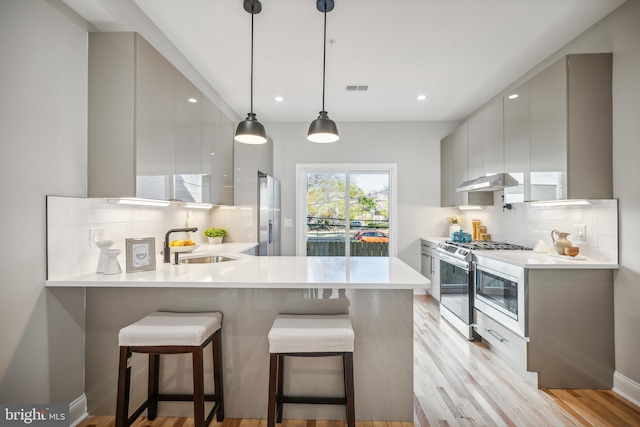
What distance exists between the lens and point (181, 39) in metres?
2.52

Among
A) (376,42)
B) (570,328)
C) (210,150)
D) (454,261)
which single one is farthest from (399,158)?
(570,328)

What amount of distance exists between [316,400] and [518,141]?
2763 mm

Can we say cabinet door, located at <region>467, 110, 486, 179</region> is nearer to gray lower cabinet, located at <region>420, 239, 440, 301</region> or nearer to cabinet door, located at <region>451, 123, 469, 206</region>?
cabinet door, located at <region>451, 123, 469, 206</region>

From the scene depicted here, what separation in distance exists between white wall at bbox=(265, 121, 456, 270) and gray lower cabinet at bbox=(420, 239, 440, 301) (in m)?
0.13

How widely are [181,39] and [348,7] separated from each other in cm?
140

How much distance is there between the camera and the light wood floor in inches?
72.7

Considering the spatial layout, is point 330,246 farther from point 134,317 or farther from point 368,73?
point 134,317

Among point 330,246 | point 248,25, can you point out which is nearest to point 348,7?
point 248,25

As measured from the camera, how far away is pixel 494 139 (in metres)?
3.24

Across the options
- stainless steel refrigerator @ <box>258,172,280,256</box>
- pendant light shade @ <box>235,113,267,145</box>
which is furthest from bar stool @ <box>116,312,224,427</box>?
stainless steel refrigerator @ <box>258,172,280,256</box>

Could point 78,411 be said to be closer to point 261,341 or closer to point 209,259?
point 261,341

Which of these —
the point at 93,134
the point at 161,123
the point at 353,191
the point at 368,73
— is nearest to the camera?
the point at 93,134

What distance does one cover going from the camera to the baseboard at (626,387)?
2.03 meters

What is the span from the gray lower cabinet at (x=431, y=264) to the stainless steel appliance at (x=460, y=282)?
0.24 meters
